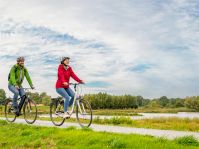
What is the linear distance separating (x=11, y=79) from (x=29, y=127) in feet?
8.83

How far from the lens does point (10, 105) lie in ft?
62.4

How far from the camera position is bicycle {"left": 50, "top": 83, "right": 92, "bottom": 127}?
48.3 feet

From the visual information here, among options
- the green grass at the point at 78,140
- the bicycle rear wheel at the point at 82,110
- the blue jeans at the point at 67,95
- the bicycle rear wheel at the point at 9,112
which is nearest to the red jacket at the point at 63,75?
the blue jeans at the point at 67,95

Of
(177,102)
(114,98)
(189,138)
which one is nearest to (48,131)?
(189,138)

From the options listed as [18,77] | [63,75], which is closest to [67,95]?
Answer: [63,75]

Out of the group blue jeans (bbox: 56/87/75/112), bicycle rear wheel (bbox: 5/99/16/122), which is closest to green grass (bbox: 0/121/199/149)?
blue jeans (bbox: 56/87/75/112)

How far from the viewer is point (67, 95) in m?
15.2

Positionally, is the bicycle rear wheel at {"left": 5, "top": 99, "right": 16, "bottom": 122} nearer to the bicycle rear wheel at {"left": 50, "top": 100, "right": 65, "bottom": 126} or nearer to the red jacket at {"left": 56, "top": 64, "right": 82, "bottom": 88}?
the bicycle rear wheel at {"left": 50, "top": 100, "right": 65, "bottom": 126}

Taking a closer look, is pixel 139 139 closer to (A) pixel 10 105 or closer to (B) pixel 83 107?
(B) pixel 83 107

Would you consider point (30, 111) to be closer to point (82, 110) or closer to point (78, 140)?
point (82, 110)

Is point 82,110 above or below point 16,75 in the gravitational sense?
below

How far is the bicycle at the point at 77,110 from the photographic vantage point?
14.7 meters

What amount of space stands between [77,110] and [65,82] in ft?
3.54

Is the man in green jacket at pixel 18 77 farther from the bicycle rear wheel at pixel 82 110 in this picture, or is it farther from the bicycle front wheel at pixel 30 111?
the bicycle rear wheel at pixel 82 110
